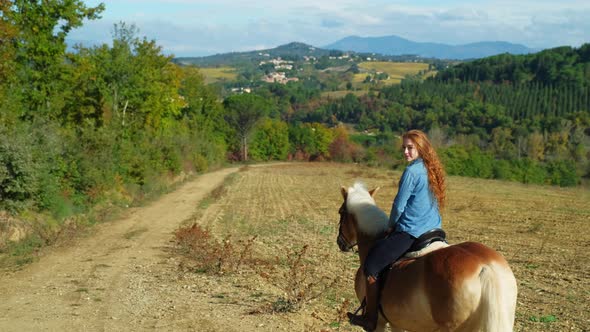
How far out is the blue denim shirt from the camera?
18.1 ft

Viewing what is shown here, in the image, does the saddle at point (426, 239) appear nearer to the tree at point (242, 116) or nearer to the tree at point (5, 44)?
the tree at point (5, 44)

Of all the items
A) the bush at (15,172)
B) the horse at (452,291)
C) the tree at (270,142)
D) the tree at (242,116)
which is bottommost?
the tree at (270,142)

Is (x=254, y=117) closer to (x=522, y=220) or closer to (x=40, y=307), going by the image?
(x=522, y=220)

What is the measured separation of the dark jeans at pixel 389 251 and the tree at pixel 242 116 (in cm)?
7404

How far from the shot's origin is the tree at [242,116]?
7938 centimetres

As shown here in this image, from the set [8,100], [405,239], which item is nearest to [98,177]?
[8,100]

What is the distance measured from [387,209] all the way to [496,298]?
23461mm

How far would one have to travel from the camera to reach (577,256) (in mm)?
14984

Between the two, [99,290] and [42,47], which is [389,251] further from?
[42,47]

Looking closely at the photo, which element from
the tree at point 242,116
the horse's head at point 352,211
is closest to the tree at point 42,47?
the horse's head at point 352,211

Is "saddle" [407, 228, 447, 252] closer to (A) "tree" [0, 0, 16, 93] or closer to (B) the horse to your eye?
(B) the horse

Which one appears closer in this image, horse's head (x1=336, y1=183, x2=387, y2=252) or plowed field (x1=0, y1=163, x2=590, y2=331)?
horse's head (x1=336, y1=183, x2=387, y2=252)

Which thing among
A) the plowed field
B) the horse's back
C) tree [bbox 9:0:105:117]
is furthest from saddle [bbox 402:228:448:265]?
tree [bbox 9:0:105:117]

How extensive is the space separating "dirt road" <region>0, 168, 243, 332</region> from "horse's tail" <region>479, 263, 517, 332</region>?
4854mm
